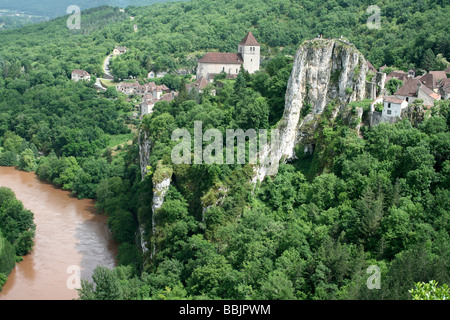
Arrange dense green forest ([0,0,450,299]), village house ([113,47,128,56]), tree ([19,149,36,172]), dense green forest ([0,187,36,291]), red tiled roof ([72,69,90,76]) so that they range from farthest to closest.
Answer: village house ([113,47,128,56]) → red tiled roof ([72,69,90,76]) → tree ([19,149,36,172]) → dense green forest ([0,187,36,291]) → dense green forest ([0,0,450,299])

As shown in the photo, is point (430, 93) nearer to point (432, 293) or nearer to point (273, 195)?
point (273, 195)

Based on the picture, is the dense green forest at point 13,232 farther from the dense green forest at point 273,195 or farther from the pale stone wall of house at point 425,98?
the pale stone wall of house at point 425,98

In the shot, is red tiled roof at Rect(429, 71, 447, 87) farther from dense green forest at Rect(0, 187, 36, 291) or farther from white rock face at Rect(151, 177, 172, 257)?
dense green forest at Rect(0, 187, 36, 291)

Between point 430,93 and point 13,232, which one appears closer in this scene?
point 430,93

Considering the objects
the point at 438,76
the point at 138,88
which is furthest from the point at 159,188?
the point at 138,88

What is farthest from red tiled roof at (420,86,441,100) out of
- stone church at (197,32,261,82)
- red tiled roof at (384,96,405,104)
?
stone church at (197,32,261,82)
